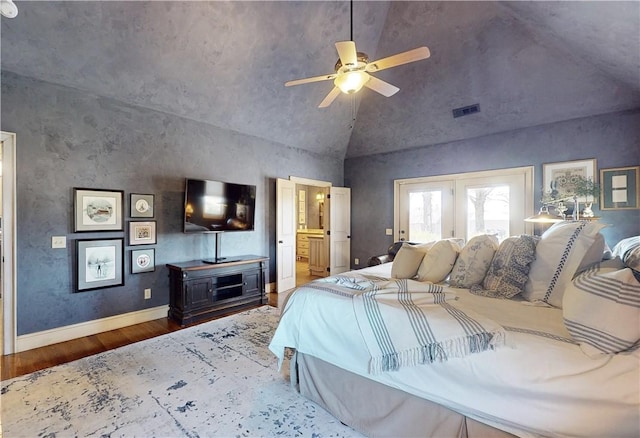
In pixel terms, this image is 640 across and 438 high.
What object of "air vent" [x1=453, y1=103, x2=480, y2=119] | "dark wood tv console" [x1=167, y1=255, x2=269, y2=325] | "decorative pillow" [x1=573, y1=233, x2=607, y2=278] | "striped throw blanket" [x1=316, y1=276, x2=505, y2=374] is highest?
"air vent" [x1=453, y1=103, x2=480, y2=119]

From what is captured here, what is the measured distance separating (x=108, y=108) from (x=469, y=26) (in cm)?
460

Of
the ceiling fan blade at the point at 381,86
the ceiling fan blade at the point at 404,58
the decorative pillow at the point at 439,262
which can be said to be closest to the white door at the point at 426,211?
the ceiling fan blade at the point at 381,86

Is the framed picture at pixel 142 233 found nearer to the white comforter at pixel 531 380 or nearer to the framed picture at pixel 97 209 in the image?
the framed picture at pixel 97 209

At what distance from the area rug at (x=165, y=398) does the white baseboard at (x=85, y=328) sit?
2.49ft

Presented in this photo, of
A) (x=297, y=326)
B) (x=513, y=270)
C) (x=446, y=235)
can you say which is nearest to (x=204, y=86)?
(x=297, y=326)

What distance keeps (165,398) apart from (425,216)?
16.3 feet

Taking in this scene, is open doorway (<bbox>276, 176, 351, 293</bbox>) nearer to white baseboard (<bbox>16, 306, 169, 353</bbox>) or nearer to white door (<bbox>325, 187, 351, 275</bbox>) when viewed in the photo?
white door (<bbox>325, 187, 351, 275</bbox>)

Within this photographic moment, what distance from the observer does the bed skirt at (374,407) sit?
143 cm

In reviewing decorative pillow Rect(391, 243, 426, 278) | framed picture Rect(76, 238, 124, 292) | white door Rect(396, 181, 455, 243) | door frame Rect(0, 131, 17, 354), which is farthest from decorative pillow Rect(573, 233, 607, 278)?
door frame Rect(0, 131, 17, 354)

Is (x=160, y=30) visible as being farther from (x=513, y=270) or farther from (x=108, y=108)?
(x=513, y=270)

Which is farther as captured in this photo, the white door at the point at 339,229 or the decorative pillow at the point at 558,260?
the white door at the point at 339,229

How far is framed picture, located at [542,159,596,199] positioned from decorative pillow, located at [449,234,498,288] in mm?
2597

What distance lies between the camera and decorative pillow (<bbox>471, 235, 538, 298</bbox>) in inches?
77.2

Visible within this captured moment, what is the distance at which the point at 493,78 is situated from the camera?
4125 mm
